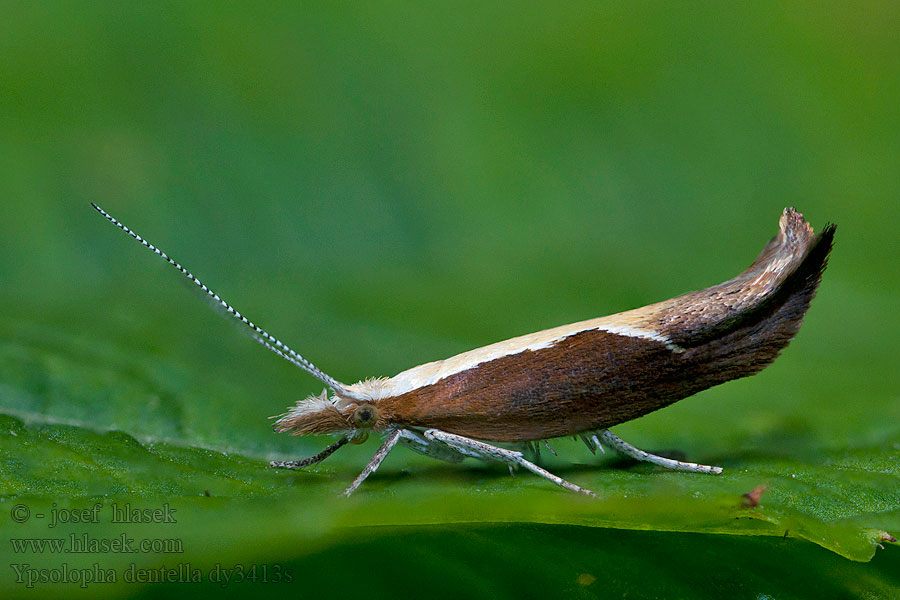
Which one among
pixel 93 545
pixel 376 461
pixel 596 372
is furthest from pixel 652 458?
pixel 93 545

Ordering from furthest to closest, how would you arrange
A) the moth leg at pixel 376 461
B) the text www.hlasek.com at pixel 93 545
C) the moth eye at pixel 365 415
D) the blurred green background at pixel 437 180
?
the blurred green background at pixel 437 180 → the moth eye at pixel 365 415 → the moth leg at pixel 376 461 → the text www.hlasek.com at pixel 93 545

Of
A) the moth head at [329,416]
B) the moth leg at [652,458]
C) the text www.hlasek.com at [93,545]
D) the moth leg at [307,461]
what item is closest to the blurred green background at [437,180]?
the moth leg at [307,461]

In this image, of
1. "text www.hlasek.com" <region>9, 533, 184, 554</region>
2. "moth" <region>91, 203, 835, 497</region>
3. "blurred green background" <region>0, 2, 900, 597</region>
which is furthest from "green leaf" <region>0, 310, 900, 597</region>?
"blurred green background" <region>0, 2, 900, 597</region>

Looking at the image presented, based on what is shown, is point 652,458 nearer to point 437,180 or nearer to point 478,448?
point 478,448

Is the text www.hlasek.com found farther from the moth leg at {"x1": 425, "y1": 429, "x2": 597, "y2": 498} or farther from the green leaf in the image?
the moth leg at {"x1": 425, "y1": 429, "x2": 597, "y2": 498}

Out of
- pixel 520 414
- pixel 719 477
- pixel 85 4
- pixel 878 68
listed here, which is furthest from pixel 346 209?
pixel 878 68

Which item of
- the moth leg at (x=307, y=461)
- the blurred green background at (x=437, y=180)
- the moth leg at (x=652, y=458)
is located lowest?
the moth leg at (x=652, y=458)

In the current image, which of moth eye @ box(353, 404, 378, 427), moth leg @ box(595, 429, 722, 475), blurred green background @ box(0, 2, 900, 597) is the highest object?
blurred green background @ box(0, 2, 900, 597)

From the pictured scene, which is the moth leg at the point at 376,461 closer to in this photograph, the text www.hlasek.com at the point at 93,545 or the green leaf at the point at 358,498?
the green leaf at the point at 358,498
